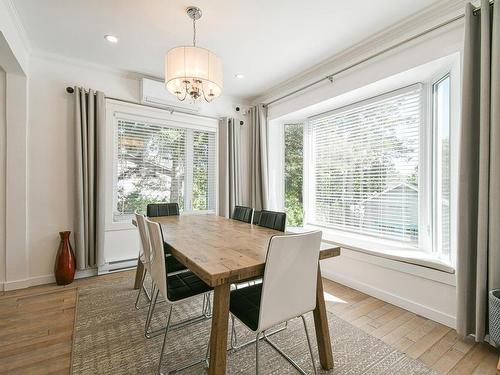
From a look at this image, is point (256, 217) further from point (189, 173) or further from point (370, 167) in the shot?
point (189, 173)

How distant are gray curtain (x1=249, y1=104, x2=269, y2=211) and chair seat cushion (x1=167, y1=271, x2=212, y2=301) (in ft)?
7.41

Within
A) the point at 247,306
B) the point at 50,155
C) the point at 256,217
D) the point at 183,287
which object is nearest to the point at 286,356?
the point at 247,306

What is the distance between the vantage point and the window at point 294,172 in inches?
157

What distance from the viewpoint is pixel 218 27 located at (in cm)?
235

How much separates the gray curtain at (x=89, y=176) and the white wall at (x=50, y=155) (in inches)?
6.7

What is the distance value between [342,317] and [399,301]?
632 mm

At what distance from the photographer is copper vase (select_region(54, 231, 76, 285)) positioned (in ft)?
9.14

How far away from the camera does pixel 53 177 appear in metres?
2.91

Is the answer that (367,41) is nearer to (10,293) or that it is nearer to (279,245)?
(279,245)

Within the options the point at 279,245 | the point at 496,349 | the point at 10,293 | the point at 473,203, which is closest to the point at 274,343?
the point at 279,245

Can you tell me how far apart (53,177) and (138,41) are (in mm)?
1824

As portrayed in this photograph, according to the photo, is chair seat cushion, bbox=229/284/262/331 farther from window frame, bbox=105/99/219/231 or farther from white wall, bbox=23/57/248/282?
white wall, bbox=23/57/248/282

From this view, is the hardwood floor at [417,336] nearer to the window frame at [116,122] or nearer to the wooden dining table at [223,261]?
the wooden dining table at [223,261]

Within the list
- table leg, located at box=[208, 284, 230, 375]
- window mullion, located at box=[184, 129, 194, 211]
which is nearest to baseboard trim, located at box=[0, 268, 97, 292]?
window mullion, located at box=[184, 129, 194, 211]
